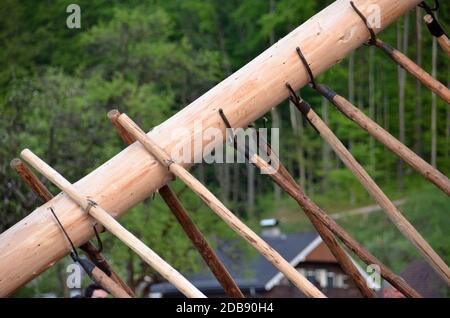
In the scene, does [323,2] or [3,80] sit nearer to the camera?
[3,80]

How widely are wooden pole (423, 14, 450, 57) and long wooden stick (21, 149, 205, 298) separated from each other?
6.55 ft

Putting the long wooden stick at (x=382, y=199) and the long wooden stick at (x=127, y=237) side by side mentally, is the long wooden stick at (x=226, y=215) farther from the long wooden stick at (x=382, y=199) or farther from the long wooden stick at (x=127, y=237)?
the long wooden stick at (x=382, y=199)

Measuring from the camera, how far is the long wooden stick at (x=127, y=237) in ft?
16.0

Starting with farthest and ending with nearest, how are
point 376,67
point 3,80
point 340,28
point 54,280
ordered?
point 376,67 < point 54,280 < point 3,80 < point 340,28

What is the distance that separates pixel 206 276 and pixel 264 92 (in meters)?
24.4

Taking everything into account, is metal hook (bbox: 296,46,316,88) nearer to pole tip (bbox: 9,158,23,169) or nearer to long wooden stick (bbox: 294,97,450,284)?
long wooden stick (bbox: 294,97,450,284)

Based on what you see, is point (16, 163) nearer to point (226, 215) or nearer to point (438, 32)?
point (226, 215)

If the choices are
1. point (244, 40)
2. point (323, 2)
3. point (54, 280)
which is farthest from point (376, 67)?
point (54, 280)

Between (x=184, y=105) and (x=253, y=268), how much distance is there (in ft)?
17.3

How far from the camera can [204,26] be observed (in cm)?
5012

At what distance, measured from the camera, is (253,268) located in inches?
1126

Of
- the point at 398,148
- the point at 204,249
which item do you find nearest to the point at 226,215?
the point at 204,249

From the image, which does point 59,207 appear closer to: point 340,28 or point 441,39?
point 340,28

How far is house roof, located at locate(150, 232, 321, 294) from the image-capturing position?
2644 centimetres
